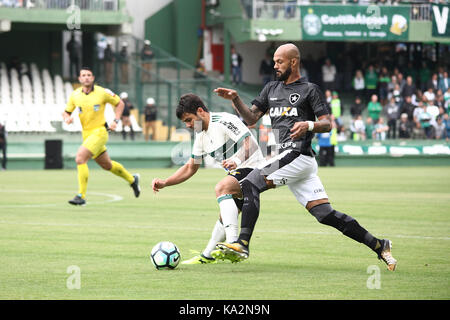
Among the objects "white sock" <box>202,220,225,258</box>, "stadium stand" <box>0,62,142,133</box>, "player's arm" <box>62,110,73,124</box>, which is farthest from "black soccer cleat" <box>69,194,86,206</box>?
"stadium stand" <box>0,62,142,133</box>

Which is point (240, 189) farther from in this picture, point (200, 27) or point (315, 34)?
point (200, 27)

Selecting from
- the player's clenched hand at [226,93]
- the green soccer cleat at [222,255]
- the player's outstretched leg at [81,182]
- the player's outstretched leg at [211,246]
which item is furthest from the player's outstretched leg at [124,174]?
the green soccer cleat at [222,255]

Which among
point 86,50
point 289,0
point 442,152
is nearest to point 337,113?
point 442,152

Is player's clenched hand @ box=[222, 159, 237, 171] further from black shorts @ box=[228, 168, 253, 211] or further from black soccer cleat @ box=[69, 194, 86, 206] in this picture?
black soccer cleat @ box=[69, 194, 86, 206]

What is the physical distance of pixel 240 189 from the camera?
962cm

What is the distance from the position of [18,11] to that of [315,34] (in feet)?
46.0

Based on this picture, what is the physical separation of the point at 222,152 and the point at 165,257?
4.30 ft

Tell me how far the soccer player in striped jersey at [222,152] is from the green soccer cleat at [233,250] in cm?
42

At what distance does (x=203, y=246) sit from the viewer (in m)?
11.7

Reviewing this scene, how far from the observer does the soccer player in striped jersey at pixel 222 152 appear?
9.55 m

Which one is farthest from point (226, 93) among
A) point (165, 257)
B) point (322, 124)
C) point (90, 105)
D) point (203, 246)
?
point (90, 105)

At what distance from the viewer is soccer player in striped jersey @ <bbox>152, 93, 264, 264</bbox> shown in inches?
376

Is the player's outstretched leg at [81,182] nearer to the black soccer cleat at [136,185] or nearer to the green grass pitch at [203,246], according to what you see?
the green grass pitch at [203,246]
